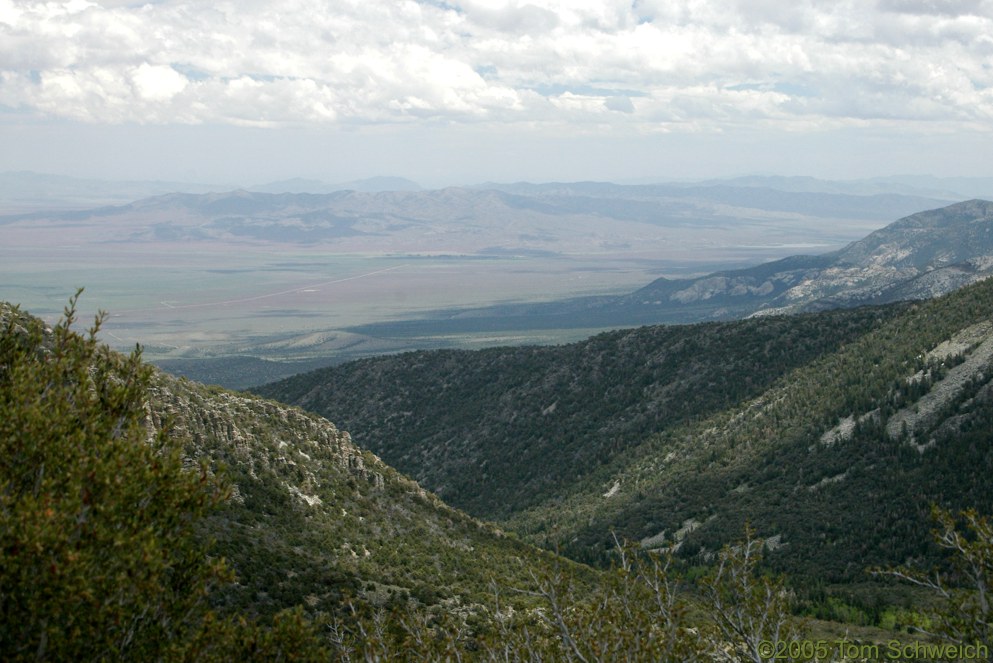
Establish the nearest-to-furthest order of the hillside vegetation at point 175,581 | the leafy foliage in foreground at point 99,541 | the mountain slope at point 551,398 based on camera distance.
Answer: the leafy foliage in foreground at point 99,541 → the hillside vegetation at point 175,581 → the mountain slope at point 551,398

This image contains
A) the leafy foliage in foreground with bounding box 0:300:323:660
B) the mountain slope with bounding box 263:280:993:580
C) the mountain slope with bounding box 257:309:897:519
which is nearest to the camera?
the leafy foliage in foreground with bounding box 0:300:323:660

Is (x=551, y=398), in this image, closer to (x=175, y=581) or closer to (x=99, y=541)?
(x=175, y=581)

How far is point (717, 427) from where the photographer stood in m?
75.2

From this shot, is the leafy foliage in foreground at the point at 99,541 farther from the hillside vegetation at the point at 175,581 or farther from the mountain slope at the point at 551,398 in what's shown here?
the mountain slope at the point at 551,398

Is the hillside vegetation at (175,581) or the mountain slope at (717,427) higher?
the hillside vegetation at (175,581)

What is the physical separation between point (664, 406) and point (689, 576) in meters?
35.9

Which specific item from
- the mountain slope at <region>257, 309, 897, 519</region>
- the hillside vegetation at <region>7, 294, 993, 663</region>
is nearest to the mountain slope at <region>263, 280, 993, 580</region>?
the mountain slope at <region>257, 309, 897, 519</region>

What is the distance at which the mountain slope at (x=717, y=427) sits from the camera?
5394cm

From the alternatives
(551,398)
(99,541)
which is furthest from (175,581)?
(551,398)

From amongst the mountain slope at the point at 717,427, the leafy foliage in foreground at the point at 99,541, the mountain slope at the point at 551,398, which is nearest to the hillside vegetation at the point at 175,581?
the leafy foliage in foreground at the point at 99,541

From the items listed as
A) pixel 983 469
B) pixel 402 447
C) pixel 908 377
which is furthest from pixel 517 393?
pixel 983 469

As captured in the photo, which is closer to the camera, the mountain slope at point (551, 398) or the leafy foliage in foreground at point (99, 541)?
the leafy foliage in foreground at point (99, 541)

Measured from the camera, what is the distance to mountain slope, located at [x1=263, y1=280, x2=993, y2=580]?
53.9 meters

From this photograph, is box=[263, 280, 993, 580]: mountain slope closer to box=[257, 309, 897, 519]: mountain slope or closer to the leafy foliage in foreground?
box=[257, 309, 897, 519]: mountain slope
